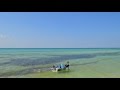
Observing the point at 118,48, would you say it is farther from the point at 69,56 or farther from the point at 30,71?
the point at 30,71

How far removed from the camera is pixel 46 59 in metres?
2.86

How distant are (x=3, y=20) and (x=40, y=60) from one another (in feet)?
2.28

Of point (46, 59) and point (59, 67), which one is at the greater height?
point (46, 59)

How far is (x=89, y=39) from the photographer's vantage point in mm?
2941

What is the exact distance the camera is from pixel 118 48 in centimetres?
280

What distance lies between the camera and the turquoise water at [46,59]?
2.82 meters

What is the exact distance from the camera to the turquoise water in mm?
2818
